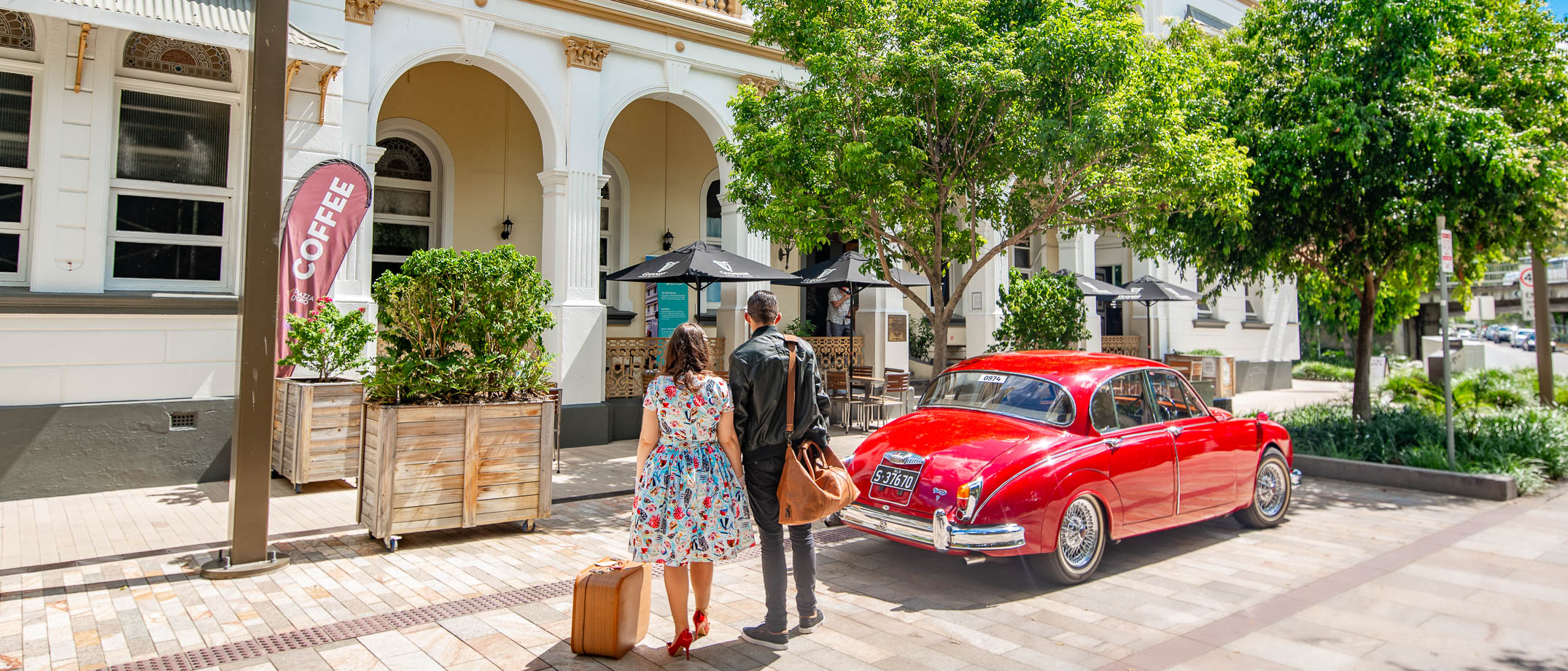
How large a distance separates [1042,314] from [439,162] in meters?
9.73

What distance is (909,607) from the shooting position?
5223mm

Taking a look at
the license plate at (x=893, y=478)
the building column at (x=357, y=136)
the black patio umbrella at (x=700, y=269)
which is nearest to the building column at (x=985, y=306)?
the black patio umbrella at (x=700, y=269)

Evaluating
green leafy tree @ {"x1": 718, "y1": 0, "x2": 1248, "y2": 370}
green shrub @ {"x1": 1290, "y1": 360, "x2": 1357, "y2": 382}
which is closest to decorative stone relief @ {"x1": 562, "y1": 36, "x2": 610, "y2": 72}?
green leafy tree @ {"x1": 718, "y1": 0, "x2": 1248, "y2": 370}

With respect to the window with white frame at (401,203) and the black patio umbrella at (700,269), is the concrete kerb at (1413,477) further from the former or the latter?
the window with white frame at (401,203)

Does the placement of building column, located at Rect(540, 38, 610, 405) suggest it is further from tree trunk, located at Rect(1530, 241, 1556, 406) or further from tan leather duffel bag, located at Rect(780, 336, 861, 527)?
tree trunk, located at Rect(1530, 241, 1556, 406)

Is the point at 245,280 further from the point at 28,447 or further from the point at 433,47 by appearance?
the point at 433,47

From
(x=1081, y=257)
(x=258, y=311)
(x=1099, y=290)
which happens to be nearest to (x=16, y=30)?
(x=258, y=311)

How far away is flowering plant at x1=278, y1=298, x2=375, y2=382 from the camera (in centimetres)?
831

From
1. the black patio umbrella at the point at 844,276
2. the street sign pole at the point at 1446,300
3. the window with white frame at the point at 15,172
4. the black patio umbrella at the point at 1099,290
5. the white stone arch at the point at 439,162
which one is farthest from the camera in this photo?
the black patio umbrella at the point at 1099,290

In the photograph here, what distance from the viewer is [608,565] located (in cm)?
432

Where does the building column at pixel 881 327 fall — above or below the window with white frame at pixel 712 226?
below

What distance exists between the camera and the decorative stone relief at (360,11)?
10383mm

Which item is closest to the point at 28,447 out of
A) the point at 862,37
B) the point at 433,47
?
the point at 433,47

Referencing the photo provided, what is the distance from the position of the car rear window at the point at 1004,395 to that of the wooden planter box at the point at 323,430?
17.9ft
